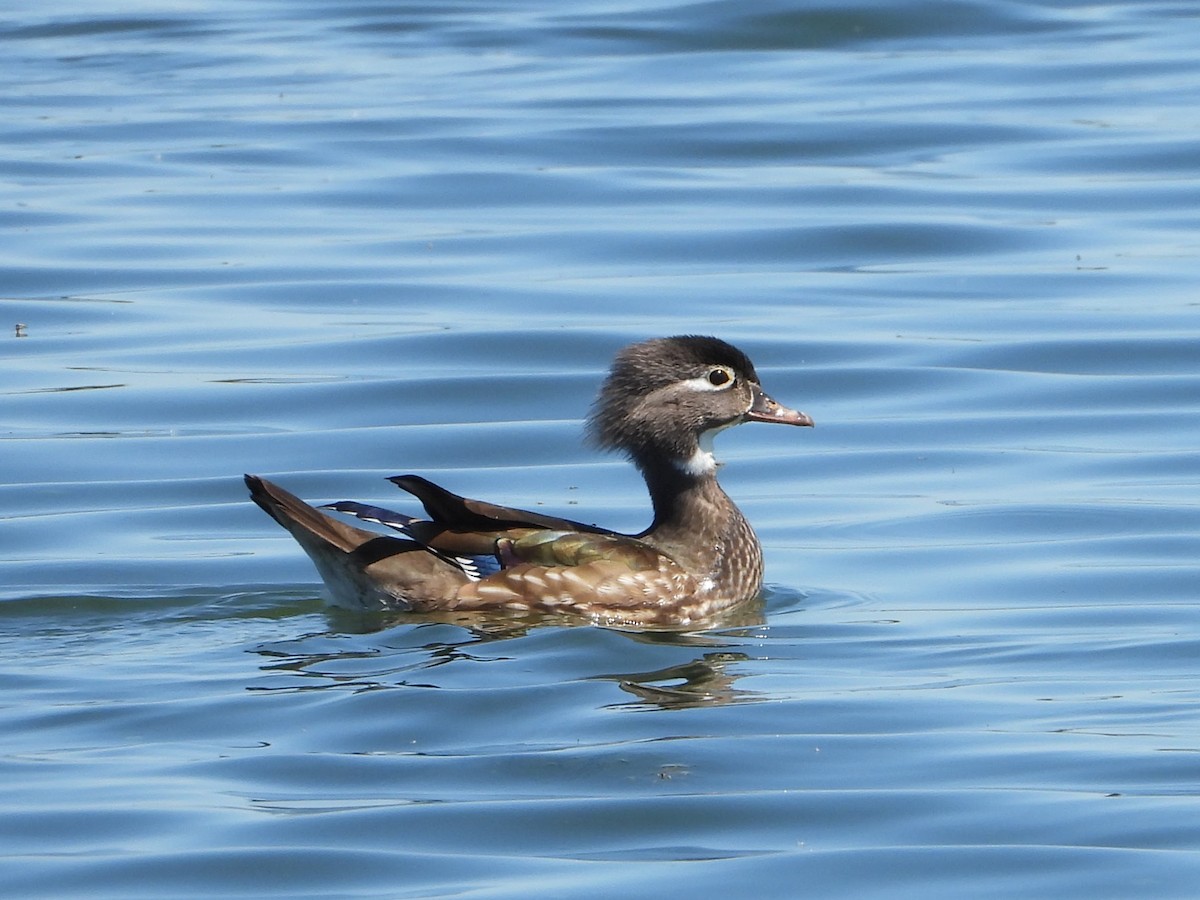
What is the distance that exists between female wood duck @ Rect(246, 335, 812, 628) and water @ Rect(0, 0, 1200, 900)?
0.95 ft

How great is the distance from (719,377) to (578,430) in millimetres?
3277

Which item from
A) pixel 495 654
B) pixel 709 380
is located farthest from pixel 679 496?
pixel 495 654

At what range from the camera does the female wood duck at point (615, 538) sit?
1019 centimetres

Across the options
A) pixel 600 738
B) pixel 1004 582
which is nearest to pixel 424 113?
pixel 1004 582

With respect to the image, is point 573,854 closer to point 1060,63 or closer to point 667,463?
point 667,463

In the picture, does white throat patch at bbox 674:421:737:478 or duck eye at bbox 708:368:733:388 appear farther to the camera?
white throat patch at bbox 674:421:737:478

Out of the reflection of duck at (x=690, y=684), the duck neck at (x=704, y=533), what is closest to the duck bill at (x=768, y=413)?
the duck neck at (x=704, y=533)

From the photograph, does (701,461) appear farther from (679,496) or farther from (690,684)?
(690,684)

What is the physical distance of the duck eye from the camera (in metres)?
10.8

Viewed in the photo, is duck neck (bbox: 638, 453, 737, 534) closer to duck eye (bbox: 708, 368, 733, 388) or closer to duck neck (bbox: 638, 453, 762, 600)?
duck neck (bbox: 638, 453, 762, 600)

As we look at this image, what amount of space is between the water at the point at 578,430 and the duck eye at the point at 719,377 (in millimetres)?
955

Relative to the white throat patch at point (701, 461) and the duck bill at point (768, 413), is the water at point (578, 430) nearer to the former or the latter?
the white throat patch at point (701, 461)

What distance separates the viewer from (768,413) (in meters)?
11.0

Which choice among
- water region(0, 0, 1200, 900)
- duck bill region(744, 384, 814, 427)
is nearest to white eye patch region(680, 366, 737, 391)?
duck bill region(744, 384, 814, 427)
